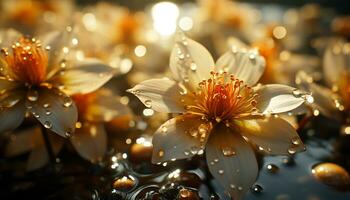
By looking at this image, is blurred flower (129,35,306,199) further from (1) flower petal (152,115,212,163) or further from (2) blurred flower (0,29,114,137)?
(2) blurred flower (0,29,114,137)

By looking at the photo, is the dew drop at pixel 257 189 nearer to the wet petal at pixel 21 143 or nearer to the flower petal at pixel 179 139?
the flower petal at pixel 179 139

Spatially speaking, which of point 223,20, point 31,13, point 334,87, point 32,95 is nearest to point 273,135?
point 334,87

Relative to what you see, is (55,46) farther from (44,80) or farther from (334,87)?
(334,87)

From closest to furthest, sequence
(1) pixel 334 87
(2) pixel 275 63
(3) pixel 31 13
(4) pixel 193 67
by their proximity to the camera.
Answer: (4) pixel 193 67 < (1) pixel 334 87 < (2) pixel 275 63 < (3) pixel 31 13

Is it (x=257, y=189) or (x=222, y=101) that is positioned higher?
(x=222, y=101)

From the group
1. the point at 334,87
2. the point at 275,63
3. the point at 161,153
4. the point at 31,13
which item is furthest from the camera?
the point at 31,13

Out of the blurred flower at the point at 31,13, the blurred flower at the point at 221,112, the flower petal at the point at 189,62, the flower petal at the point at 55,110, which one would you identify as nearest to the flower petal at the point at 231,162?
the blurred flower at the point at 221,112
